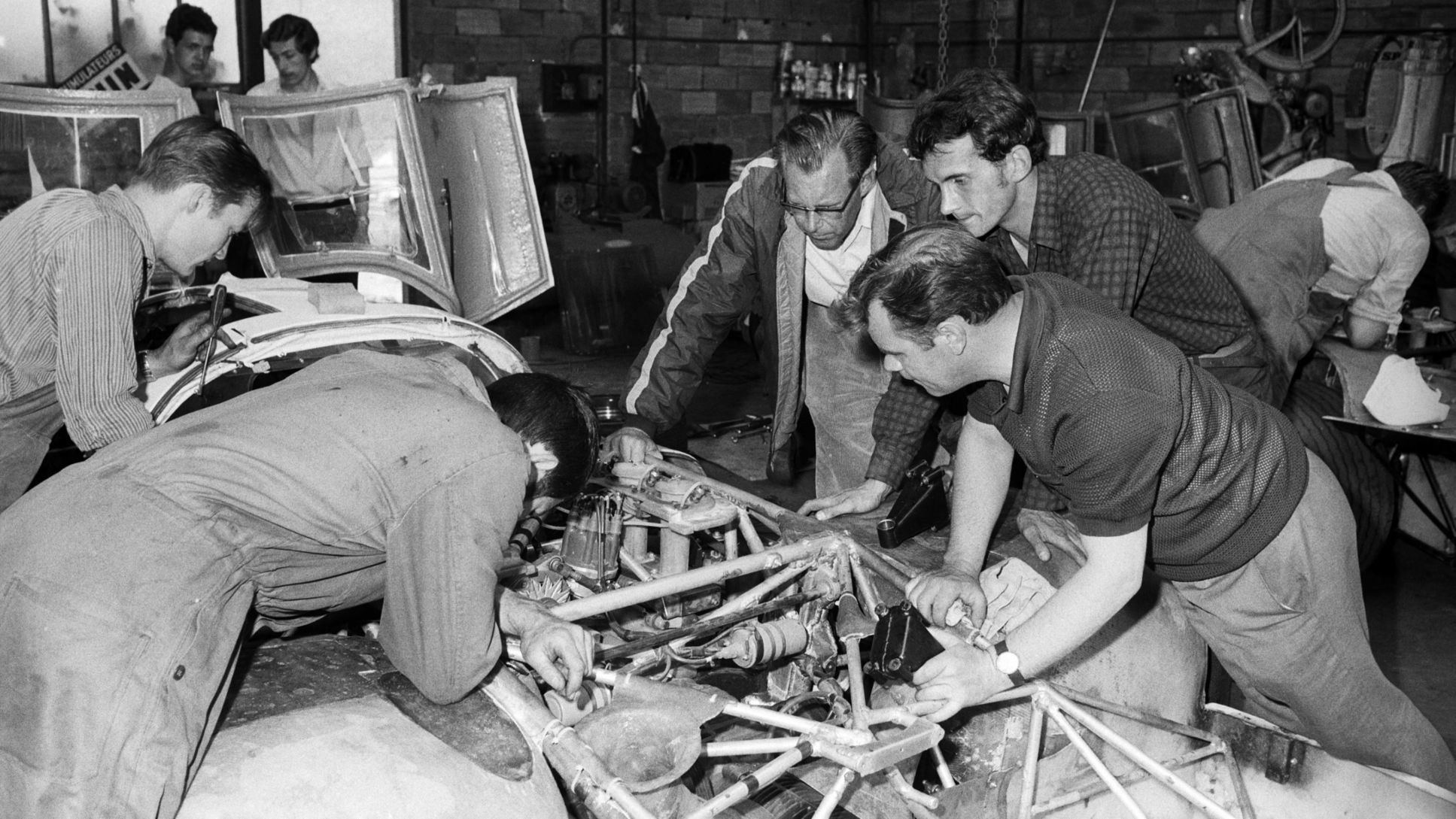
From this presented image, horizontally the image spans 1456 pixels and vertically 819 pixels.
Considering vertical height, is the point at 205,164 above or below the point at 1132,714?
above

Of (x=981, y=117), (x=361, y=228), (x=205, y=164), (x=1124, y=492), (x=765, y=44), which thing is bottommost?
(x=1124, y=492)

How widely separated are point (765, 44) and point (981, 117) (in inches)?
465

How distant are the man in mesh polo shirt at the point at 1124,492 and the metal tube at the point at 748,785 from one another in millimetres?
259

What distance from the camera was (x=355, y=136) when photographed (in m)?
4.66

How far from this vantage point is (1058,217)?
305cm

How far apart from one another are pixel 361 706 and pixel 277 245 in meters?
2.70

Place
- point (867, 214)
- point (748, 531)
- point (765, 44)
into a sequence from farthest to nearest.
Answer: point (765, 44)
point (867, 214)
point (748, 531)

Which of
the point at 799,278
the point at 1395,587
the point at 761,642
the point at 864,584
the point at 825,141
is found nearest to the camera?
the point at 761,642

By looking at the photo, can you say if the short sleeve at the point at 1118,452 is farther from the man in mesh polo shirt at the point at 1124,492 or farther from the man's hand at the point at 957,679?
the man's hand at the point at 957,679

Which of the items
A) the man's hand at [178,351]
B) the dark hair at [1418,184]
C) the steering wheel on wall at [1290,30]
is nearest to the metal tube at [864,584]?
the man's hand at [178,351]

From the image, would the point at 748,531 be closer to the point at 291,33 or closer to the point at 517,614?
the point at 517,614

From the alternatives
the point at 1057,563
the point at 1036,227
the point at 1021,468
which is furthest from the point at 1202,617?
the point at 1021,468

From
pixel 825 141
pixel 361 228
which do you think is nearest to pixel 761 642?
pixel 825 141

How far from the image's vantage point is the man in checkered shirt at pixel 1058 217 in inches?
115
